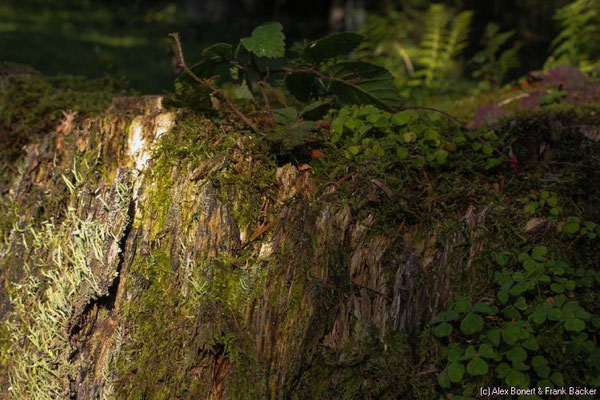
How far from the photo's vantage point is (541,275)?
291cm

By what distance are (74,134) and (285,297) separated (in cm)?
176

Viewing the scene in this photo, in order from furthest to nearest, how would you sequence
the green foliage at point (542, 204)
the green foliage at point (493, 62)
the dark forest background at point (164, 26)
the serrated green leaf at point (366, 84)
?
the dark forest background at point (164, 26) → the green foliage at point (493, 62) → the serrated green leaf at point (366, 84) → the green foliage at point (542, 204)

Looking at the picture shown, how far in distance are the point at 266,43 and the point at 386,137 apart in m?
0.87

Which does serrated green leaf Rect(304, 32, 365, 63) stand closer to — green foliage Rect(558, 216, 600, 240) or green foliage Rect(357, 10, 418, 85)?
green foliage Rect(558, 216, 600, 240)

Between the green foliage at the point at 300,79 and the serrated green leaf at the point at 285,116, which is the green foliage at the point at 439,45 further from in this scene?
the serrated green leaf at the point at 285,116

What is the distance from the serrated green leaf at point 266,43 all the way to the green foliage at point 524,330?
5.37 feet

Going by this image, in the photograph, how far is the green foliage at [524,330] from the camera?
267 centimetres

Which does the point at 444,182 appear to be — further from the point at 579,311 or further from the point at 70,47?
the point at 70,47

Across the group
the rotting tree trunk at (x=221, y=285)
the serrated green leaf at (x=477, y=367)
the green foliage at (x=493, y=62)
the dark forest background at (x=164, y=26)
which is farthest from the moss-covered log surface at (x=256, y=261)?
the green foliage at (x=493, y=62)

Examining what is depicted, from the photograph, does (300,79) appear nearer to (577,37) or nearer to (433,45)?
(433,45)

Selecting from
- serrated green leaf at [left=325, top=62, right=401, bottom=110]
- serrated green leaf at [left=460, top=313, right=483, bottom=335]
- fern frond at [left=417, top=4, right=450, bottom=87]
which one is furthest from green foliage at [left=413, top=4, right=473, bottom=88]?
serrated green leaf at [left=460, top=313, right=483, bottom=335]

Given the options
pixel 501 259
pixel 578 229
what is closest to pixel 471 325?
pixel 501 259

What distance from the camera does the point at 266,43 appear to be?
330cm

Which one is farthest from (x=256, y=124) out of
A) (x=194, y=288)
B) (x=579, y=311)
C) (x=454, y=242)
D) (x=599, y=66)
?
(x=599, y=66)
